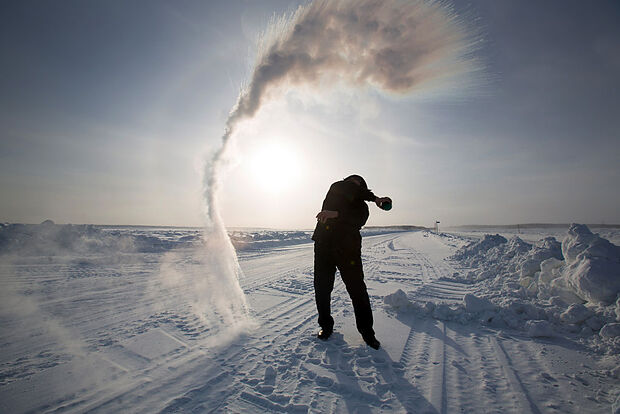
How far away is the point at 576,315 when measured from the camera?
3422 millimetres

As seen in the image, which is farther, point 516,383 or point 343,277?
point 343,277

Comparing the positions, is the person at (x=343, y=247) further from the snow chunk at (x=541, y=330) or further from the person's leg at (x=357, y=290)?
the snow chunk at (x=541, y=330)

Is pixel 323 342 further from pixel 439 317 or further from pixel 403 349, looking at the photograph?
pixel 439 317

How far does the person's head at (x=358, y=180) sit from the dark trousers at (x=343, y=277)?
671 millimetres

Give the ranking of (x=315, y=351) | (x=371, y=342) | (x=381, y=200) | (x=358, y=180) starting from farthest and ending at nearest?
(x=358, y=180) < (x=381, y=200) < (x=371, y=342) < (x=315, y=351)

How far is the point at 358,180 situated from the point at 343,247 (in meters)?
0.90

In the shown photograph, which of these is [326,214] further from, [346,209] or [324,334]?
[324,334]

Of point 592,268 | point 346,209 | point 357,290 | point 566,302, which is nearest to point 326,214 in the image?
point 346,209

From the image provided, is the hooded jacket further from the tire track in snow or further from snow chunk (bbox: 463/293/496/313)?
snow chunk (bbox: 463/293/496/313)

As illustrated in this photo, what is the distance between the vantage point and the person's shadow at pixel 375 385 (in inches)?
78.4

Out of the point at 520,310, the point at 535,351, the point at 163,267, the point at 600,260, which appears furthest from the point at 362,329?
the point at 163,267

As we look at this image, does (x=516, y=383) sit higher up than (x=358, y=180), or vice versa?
(x=358, y=180)

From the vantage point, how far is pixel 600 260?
3.93m

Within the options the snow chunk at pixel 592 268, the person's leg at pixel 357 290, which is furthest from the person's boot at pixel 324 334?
the snow chunk at pixel 592 268
